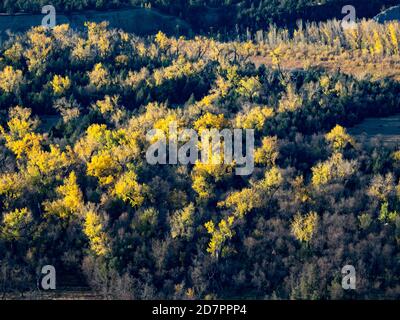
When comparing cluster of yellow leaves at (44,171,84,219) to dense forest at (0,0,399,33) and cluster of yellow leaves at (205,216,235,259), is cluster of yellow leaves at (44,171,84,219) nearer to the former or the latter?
cluster of yellow leaves at (205,216,235,259)

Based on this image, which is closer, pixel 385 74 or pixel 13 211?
pixel 13 211

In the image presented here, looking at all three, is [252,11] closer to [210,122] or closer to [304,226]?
[210,122]

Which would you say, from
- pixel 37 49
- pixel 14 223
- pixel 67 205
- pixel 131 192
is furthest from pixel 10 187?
pixel 37 49

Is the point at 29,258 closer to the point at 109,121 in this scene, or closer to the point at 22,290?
the point at 22,290

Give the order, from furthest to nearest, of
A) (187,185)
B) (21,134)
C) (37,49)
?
1. (37,49)
2. (21,134)
3. (187,185)

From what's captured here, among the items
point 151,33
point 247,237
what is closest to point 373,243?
point 247,237

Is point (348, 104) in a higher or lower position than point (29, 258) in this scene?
higher

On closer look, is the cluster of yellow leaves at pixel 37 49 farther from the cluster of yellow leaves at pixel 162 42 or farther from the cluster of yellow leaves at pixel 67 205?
the cluster of yellow leaves at pixel 67 205

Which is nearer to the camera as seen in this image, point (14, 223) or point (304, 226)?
point (14, 223)
